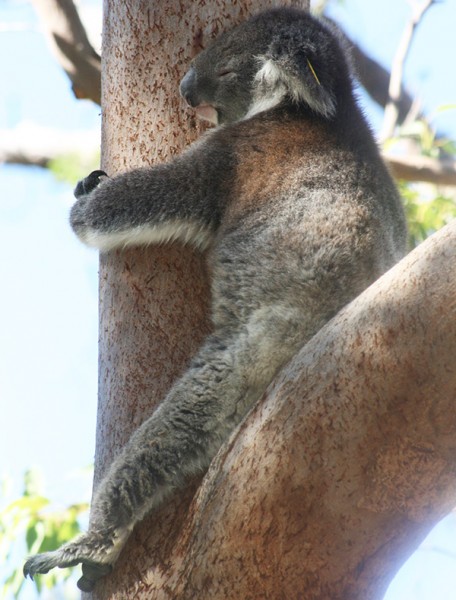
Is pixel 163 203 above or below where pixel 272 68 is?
below

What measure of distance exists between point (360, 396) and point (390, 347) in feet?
0.46

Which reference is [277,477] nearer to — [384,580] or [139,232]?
[384,580]

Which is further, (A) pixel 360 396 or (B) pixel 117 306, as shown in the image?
(B) pixel 117 306

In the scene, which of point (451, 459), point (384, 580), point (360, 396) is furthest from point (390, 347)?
point (384, 580)

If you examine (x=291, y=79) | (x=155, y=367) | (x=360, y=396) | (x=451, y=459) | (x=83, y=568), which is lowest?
(x=83, y=568)

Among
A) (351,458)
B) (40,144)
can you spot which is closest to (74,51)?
(40,144)

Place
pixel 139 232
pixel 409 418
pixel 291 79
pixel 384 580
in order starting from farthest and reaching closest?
pixel 291 79 < pixel 139 232 < pixel 384 580 < pixel 409 418

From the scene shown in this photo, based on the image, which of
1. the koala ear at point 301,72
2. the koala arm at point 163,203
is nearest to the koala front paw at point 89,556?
the koala arm at point 163,203

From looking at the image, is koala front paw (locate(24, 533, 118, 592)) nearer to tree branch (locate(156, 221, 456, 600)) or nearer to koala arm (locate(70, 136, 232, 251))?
tree branch (locate(156, 221, 456, 600))

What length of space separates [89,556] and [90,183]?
4.45 ft

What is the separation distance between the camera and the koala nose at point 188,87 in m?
3.02

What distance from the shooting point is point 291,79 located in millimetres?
3158

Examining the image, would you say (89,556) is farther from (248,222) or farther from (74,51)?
(74,51)

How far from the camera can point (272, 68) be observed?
10.7 feet
